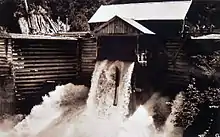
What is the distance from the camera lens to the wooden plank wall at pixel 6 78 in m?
1.46

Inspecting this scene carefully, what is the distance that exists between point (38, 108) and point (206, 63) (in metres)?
0.64

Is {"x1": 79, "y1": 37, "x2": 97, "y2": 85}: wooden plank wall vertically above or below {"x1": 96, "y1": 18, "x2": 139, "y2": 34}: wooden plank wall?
below

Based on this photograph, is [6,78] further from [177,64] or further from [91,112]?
[177,64]

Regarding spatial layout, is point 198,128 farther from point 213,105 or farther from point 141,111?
point 141,111

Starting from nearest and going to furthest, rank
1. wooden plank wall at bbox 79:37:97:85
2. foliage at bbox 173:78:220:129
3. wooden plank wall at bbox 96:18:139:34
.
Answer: foliage at bbox 173:78:220:129
wooden plank wall at bbox 96:18:139:34
wooden plank wall at bbox 79:37:97:85

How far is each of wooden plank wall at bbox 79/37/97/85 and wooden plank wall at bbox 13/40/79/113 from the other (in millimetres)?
27

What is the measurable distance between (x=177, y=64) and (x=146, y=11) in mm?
204

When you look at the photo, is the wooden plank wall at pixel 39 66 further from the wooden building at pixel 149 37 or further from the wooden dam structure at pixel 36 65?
the wooden building at pixel 149 37

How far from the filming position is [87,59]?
4.83 ft

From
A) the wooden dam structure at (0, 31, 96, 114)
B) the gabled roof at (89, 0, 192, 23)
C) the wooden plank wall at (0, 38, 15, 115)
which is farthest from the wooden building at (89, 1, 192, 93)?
the wooden plank wall at (0, 38, 15, 115)

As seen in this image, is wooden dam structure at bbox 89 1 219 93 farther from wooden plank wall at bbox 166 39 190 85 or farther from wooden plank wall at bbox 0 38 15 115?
wooden plank wall at bbox 0 38 15 115

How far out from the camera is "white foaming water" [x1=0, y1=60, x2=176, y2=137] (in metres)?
1.34

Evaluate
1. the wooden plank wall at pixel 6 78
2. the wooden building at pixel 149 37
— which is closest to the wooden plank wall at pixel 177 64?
the wooden building at pixel 149 37

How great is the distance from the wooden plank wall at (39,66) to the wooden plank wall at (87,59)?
3 cm
